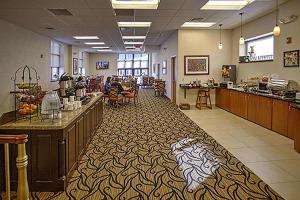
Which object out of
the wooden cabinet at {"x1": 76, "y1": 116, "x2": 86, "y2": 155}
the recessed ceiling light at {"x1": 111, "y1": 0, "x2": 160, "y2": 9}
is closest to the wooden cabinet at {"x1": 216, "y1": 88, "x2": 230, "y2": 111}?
the recessed ceiling light at {"x1": 111, "y1": 0, "x2": 160, "y2": 9}

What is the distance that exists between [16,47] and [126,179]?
24.8 feet

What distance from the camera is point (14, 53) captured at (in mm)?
8945

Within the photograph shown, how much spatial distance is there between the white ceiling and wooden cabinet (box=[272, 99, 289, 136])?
2.62 metres

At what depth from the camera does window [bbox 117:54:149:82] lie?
24427mm

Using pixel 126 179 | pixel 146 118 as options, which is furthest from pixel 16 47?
pixel 126 179

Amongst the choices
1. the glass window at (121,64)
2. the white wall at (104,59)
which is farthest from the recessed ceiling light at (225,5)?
the glass window at (121,64)

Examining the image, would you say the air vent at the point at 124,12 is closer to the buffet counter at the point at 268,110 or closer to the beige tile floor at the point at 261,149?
the beige tile floor at the point at 261,149

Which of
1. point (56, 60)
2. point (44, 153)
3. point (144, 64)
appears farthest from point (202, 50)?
point (144, 64)

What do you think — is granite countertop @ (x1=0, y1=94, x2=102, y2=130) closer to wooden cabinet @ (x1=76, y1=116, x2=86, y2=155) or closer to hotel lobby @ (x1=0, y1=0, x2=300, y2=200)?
hotel lobby @ (x1=0, y1=0, x2=300, y2=200)

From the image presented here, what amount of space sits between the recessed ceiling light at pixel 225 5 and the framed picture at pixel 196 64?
339 cm

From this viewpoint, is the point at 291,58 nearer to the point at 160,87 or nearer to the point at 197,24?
the point at 197,24

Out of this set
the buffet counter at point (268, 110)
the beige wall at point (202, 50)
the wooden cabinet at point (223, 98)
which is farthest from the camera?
the beige wall at point (202, 50)

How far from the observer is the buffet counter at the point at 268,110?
496 centimetres

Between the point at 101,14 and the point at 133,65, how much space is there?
17.5m
